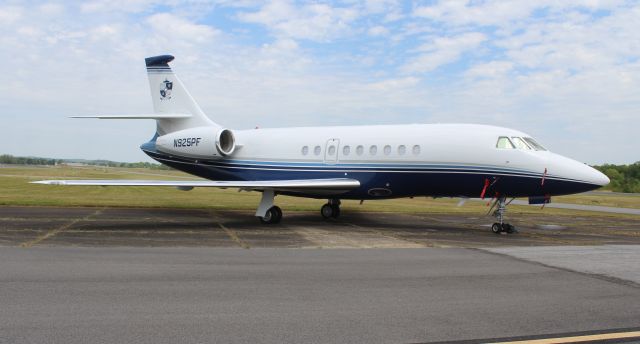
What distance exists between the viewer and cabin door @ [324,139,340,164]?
688 inches

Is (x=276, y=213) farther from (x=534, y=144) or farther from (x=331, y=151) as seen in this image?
(x=534, y=144)

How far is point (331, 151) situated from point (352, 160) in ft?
3.11

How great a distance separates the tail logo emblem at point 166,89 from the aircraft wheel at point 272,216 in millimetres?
7493

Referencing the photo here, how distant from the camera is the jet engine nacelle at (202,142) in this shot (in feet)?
63.2

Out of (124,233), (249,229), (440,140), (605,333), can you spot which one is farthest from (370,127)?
(605,333)

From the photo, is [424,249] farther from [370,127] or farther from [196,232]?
[370,127]

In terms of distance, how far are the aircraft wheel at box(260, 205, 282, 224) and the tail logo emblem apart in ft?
24.6

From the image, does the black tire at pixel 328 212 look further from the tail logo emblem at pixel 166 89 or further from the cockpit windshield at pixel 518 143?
the tail logo emblem at pixel 166 89

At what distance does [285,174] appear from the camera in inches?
727

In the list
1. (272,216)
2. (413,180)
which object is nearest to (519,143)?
(413,180)

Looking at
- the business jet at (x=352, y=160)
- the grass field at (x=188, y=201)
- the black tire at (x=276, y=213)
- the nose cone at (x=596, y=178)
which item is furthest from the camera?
the grass field at (x=188, y=201)

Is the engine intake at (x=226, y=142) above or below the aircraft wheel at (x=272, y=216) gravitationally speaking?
above

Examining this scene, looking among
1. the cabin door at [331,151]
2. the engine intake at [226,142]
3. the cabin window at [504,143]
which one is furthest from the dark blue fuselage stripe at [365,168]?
the cabin window at [504,143]

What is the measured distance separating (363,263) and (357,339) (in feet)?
14.3
